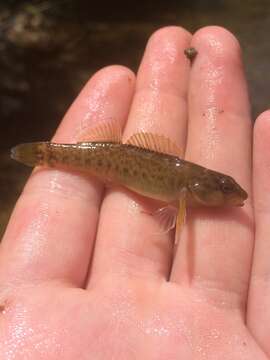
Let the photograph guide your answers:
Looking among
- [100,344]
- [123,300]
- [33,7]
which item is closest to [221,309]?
[123,300]

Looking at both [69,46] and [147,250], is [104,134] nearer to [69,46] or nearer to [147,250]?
[147,250]

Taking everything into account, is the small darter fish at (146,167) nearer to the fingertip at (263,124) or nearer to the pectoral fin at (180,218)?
the pectoral fin at (180,218)

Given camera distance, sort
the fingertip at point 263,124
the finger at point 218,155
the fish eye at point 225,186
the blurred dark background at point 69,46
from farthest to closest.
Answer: the blurred dark background at point 69,46, the fingertip at point 263,124, the fish eye at point 225,186, the finger at point 218,155

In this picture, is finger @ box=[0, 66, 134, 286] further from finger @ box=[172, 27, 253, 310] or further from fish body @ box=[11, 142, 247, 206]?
finger @ box=[172, 27, 253, 310]

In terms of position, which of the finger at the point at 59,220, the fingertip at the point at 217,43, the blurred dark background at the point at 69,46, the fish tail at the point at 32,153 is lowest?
the finger at the point at 59,220

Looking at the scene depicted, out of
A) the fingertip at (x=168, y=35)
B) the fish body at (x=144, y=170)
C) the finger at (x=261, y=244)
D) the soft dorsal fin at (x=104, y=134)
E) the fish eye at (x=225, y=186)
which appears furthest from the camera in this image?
the fingertip at (x=168, y=35)

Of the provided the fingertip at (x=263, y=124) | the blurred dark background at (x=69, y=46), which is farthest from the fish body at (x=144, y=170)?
the blurred dark background at (x=69, y=46)

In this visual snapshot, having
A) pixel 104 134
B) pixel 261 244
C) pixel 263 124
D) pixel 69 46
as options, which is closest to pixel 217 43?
pixel 263 124
